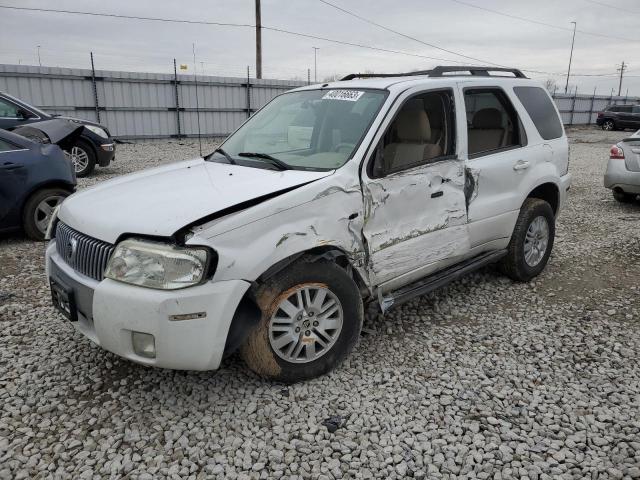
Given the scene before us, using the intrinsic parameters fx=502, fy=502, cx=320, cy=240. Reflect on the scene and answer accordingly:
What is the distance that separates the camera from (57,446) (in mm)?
2564

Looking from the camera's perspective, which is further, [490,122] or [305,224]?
[490,122]

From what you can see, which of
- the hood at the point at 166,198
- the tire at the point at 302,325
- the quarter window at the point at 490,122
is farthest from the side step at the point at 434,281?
the hood at the point at 166,198

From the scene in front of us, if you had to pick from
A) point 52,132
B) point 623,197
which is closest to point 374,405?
point 52,132

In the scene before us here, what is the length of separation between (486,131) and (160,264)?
9.52 feet

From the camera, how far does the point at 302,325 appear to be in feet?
9.80

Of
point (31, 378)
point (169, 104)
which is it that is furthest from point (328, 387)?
point (169, 104)

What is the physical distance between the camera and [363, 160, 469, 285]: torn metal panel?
3225 mm

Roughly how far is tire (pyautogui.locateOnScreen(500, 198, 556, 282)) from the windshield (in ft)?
6.29

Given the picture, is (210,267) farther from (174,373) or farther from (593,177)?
(593,177)

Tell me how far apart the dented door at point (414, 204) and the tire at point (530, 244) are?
0.84 metres

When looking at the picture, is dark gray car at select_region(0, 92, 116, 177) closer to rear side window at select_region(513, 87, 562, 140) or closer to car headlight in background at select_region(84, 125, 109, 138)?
car headlight in background at select_region(84, 125, 109, 138)

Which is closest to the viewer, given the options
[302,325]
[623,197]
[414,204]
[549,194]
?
[302,325]

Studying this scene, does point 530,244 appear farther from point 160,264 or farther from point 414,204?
point 160,264

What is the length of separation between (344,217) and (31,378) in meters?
2.21
